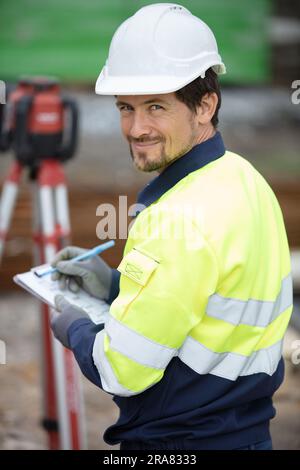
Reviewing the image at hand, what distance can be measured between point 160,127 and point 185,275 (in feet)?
1.35

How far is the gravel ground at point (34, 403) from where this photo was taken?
4.31m

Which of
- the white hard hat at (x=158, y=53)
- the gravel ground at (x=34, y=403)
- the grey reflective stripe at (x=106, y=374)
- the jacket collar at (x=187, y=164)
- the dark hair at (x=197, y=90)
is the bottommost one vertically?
the gravel ground at (x=34, y=403)

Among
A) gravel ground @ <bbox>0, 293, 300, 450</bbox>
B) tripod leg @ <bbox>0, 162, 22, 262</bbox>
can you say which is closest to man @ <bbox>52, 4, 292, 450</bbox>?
tripod leg @ <bbox>0, 162, 22, 262</bbox>

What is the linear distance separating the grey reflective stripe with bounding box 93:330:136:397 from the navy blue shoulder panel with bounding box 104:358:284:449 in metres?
0.11

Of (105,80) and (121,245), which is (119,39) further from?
(121,245)

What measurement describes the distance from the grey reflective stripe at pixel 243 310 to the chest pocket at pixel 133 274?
0.19m

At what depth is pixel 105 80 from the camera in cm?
230

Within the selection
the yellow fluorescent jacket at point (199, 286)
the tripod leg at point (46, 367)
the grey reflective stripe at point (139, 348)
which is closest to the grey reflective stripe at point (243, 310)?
the yellow fluorescent jacket at point (199, 286)

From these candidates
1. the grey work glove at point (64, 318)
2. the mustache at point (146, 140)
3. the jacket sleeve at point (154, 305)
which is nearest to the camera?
the jacket sleeve at point (154, 305)

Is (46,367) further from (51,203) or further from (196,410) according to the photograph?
(196,410)

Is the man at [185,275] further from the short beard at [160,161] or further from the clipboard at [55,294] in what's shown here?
the clipboard at [55,294]

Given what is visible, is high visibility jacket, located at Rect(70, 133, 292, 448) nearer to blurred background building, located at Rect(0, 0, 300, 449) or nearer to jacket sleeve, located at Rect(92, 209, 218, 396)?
jacket sleeve, located at Rect(92, 209, 218, 396)

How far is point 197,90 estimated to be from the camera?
89.6 inches

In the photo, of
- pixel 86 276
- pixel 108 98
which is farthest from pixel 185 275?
pixel 108 98
